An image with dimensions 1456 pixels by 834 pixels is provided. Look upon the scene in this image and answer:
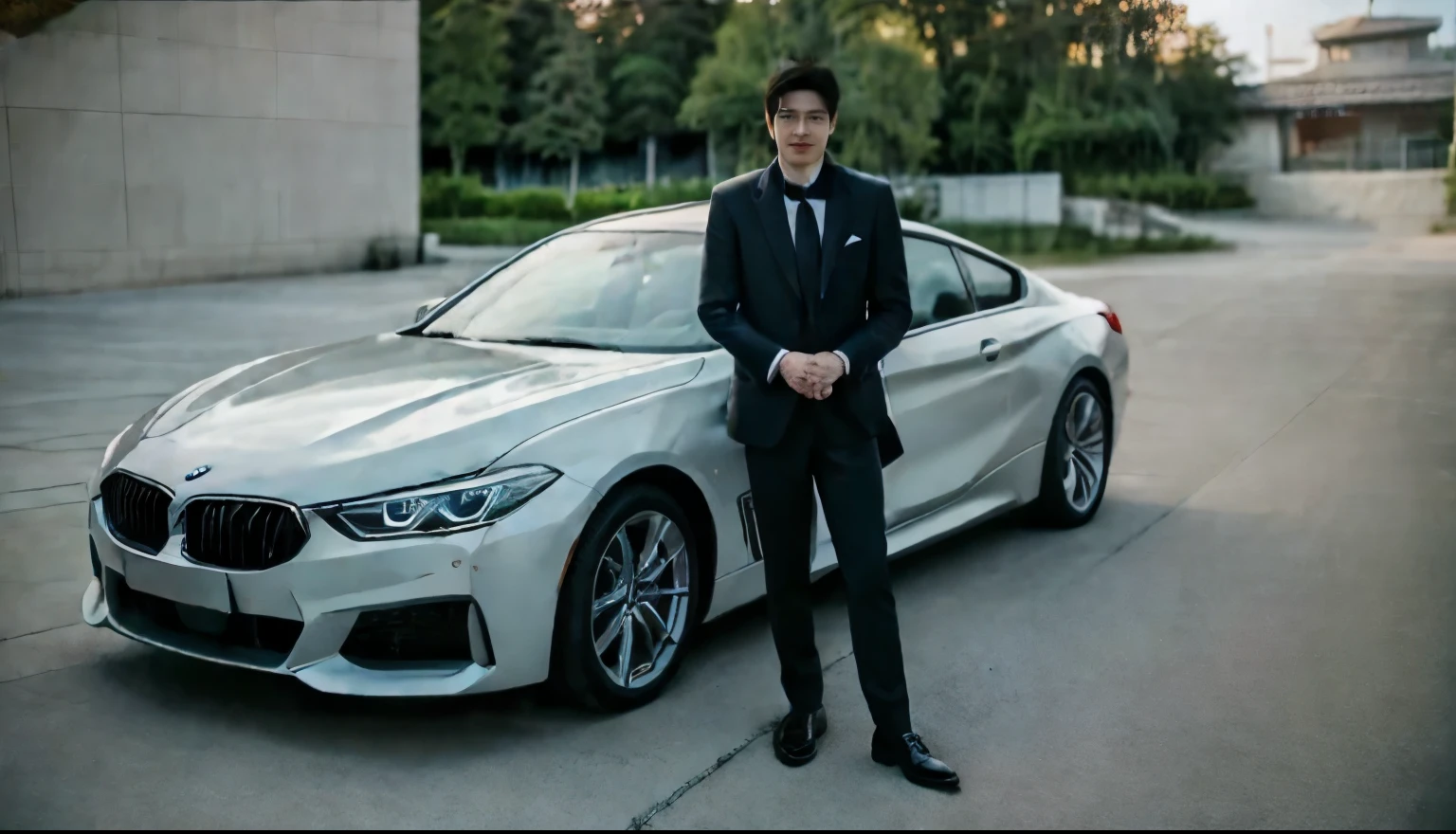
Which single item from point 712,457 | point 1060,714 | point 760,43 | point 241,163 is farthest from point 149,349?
point 760,43

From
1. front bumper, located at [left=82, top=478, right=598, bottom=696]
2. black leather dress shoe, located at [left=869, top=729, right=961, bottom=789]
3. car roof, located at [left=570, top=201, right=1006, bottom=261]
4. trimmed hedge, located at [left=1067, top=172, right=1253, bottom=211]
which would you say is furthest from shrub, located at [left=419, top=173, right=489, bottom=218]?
black leather dress shoe, located at [left=869, top=729, right=961, bottom=789]

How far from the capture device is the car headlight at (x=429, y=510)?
3719mm

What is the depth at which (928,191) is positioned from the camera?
120 feet

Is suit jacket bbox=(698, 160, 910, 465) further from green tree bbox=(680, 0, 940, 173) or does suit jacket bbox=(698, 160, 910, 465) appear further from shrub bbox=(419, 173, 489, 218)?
shrub bbox=(419, 173, 489, 218)

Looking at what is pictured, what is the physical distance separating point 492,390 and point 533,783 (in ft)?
4.01

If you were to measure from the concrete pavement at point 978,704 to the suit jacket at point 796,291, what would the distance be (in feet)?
3.16

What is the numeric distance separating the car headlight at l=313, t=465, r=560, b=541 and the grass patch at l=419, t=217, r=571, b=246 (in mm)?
23694

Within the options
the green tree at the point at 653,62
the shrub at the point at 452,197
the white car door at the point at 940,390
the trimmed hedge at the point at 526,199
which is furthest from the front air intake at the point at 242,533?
the green tree at the point at 653,62

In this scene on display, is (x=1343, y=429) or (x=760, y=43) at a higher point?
(x=760, y=43)

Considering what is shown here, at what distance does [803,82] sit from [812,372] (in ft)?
2.45

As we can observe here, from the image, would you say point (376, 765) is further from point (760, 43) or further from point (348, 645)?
point (760, 43)

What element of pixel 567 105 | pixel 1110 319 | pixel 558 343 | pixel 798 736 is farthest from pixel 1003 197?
pixel 798 736

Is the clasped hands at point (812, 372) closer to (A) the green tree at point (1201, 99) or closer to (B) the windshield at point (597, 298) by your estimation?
(B) the windshield at point (597, 298)

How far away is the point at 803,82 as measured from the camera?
3.66 metres
